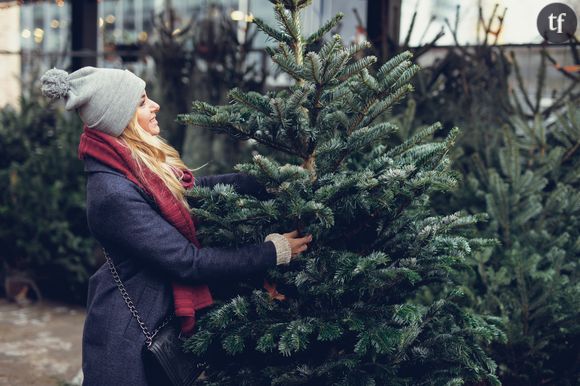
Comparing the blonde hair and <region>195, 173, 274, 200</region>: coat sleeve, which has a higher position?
the blonde hair

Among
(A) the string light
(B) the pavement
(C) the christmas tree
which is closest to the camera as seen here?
(C) the christmas tree

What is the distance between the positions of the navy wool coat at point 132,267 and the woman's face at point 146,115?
0.24m

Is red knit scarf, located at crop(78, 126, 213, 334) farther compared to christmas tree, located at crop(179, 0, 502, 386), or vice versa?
red knit scarf, located at crop(78, 126, 213, 334)

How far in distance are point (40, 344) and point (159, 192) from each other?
355 cm

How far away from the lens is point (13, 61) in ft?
31.1

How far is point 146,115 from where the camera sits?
268cm

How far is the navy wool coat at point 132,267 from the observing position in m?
2.45

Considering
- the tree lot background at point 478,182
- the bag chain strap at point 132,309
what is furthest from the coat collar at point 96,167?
the tree lot background at point 478,182

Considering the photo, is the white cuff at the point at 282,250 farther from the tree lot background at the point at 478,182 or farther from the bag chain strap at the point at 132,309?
the tree lot background at the point at 478,182

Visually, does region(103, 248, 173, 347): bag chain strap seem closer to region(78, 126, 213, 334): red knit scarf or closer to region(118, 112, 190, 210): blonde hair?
region(78, 126, 213, 334): red knit scarf

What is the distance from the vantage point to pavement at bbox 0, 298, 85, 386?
4.84 m

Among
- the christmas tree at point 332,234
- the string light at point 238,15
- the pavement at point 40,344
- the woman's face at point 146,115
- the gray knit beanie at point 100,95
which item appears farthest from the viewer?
the string light at point 238,15

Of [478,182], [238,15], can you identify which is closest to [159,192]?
[478,182]

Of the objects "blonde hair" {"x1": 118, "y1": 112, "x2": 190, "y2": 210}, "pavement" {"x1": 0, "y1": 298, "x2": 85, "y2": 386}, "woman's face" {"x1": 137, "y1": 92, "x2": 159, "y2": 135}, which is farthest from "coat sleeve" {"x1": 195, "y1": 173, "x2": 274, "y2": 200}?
"pavement" {"x1": 0, "y1": 298, "x2": 85, "y2": 386}
